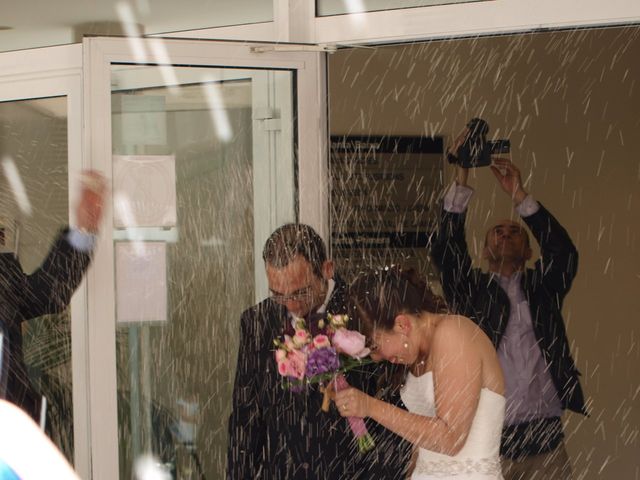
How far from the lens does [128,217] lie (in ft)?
12.4

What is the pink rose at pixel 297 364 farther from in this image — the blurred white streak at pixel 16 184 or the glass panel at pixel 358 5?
the blurred white streak at pixel 16 184

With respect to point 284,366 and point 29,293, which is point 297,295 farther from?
point 29,293

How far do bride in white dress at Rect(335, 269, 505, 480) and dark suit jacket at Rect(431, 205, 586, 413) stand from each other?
123cm

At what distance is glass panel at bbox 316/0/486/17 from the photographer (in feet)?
12.7

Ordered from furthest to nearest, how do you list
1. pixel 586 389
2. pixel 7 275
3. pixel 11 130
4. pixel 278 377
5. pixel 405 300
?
1. pixel 586 389
2. pixel 11 130
3. pixel 7 275
4. pixel 278 377
5. pixel 405 300

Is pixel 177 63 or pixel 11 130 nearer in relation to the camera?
pixel 177 63

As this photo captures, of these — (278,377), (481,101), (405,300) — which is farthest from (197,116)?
(481,101)

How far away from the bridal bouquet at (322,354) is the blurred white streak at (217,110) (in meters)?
1.22

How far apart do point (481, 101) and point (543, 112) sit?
0.43 metres

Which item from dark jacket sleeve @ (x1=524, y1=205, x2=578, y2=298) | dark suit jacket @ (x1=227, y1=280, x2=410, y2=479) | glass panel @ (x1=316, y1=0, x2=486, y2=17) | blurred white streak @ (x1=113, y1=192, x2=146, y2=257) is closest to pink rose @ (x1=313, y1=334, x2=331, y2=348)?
dark suit jacket @ (x1=227, y1=280, x2=410, y2=479)

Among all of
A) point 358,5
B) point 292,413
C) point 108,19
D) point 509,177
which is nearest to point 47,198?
point 108,19

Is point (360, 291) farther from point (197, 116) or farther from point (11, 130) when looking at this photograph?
point (11, 130)

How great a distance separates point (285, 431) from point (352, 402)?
0.30 meters

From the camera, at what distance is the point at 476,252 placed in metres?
5.55
